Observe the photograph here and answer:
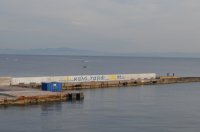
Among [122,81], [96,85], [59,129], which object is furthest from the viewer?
[122,81]

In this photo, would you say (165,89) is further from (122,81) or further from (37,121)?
(37,121)

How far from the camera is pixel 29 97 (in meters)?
60.9

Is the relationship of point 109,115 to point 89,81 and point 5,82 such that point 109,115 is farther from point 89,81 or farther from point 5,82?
point 89,81

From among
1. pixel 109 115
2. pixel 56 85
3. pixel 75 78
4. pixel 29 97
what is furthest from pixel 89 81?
pixel 109 115

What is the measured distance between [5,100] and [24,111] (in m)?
4.49

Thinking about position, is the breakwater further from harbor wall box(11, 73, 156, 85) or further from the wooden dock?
the wooden dock

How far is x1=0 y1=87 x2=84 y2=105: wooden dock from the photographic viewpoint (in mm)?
58969

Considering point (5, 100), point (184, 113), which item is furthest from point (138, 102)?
point (5, 100)

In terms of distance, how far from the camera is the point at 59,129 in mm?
45125

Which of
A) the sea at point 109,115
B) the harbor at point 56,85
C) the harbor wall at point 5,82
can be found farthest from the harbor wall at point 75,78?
the sea at point 109,115

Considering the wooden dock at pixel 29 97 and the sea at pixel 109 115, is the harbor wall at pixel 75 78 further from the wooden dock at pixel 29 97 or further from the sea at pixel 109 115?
the sea at pixel 109 115

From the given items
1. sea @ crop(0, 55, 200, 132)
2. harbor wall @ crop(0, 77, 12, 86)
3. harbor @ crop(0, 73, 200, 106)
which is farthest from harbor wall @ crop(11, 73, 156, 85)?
sea @ crop(0, 55, 200, 132)

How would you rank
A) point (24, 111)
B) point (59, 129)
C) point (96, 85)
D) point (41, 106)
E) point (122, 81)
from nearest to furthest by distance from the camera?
1. point (59, 129)
2. point (24, 111)
3. point (41, 106)
4. point (96, 85)
5. point (122, 81)

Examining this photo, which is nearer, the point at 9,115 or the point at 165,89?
the point at 9,115
